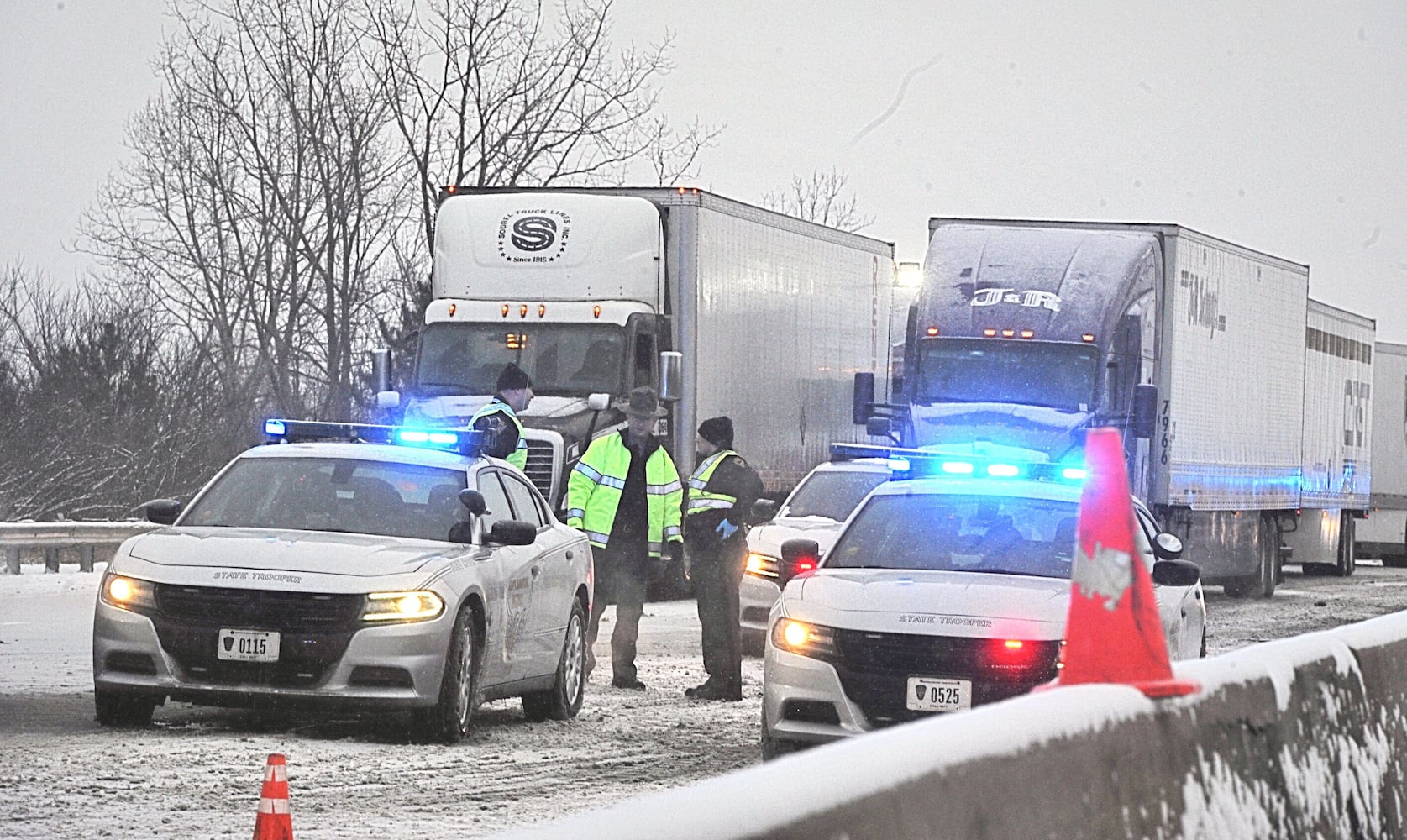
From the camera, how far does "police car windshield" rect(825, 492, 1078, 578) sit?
1041 centimetres

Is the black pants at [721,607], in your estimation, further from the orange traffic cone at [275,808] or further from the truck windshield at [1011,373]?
the truck windshield at [1011,373]

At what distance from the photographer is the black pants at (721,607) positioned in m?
13.5

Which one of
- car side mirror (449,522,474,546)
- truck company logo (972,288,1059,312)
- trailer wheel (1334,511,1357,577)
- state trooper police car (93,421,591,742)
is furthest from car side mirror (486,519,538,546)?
trailer wheel (1334,511,1357,577)

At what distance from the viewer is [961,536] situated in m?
10.7

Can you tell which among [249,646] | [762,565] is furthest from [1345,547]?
[249,646]

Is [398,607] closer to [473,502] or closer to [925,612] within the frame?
[473,502]

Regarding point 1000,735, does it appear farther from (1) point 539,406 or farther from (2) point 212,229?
(2) point 212,229

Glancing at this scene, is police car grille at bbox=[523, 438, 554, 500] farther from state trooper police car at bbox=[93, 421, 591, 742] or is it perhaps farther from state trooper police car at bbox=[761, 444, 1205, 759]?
state trooper police car at bbox=[761, 444, 1205, 759]

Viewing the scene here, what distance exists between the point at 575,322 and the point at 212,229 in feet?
79.1

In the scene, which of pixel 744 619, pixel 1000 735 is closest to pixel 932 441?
pixel 744 619

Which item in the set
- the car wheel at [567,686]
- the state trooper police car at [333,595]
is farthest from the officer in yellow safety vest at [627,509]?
the state trooper police car at [333,595]

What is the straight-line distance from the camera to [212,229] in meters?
44.4

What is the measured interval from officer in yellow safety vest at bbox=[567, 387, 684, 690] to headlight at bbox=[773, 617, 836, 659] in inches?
183

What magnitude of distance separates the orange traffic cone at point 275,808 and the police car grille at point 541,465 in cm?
1463
